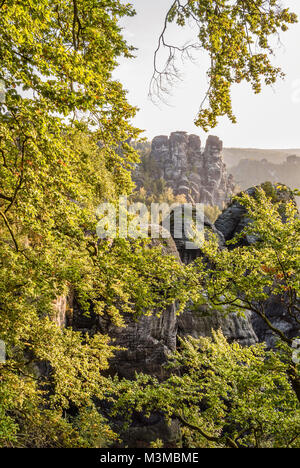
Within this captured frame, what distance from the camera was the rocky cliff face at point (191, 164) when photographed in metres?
90.4

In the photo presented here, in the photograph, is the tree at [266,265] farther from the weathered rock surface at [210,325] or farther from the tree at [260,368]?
the weathered rock surface at [210,325]

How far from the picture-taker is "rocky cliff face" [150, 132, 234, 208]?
90438 mm

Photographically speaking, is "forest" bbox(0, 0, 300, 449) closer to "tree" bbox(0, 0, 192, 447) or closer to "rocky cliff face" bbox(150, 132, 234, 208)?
"tree" bbox(0, 0, 192, 447)

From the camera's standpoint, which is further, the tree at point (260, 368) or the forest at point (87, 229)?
the tree at point (260, 368)

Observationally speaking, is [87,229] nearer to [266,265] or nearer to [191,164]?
[266,265]

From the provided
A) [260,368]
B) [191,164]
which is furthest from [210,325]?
[191,164]

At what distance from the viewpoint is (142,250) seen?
17.2ft

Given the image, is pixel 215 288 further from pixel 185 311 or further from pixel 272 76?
pixel 185 311

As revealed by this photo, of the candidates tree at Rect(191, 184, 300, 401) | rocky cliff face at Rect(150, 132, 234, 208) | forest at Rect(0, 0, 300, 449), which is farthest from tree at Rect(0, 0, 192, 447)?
rocky cliff face at Rect(150, 132, 234, 208)

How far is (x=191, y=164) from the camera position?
9600cm

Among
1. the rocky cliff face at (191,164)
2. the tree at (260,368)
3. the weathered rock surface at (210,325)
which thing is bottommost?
the weathered rock surface at (210,325)

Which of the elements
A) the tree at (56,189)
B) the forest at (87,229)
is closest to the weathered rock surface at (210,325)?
the forest at (87,229)

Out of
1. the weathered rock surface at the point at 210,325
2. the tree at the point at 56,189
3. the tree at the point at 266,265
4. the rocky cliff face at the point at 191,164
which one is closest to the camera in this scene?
the tree at the point at 56,189

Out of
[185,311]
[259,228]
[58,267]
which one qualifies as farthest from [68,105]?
[185,311]
